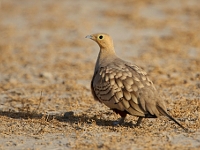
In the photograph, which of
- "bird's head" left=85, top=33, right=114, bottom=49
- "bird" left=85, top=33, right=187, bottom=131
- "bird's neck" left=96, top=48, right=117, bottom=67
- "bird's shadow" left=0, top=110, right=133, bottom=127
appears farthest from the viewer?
"bird's head" left=85, top=33, right=114, bottom=49

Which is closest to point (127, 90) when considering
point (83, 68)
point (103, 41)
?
point (103, 41)

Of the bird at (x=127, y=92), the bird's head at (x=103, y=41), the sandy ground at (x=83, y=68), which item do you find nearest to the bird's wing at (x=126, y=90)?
the bird at (x=127, y=92)

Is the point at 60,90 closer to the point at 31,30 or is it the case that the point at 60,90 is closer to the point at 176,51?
the point at 176,51

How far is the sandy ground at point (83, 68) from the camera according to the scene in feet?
19.3

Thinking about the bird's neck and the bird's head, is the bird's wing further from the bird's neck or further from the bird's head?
the bird's head

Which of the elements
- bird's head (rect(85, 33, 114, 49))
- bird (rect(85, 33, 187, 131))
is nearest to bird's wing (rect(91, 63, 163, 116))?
bird (rect(85, 33, 187, 131))

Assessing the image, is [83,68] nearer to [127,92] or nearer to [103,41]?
[103,41]

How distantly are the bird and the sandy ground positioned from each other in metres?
0.25

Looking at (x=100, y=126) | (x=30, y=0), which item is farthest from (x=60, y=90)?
(x=30, y=0)

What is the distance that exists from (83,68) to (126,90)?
4.04 metres

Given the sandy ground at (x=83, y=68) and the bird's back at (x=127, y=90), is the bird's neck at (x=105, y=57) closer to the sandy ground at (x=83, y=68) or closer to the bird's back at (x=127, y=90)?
the bird's back at (x=127, y=90)

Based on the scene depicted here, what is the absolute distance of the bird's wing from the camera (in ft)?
19.3

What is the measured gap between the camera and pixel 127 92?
599 centimetres

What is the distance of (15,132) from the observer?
241 inches
